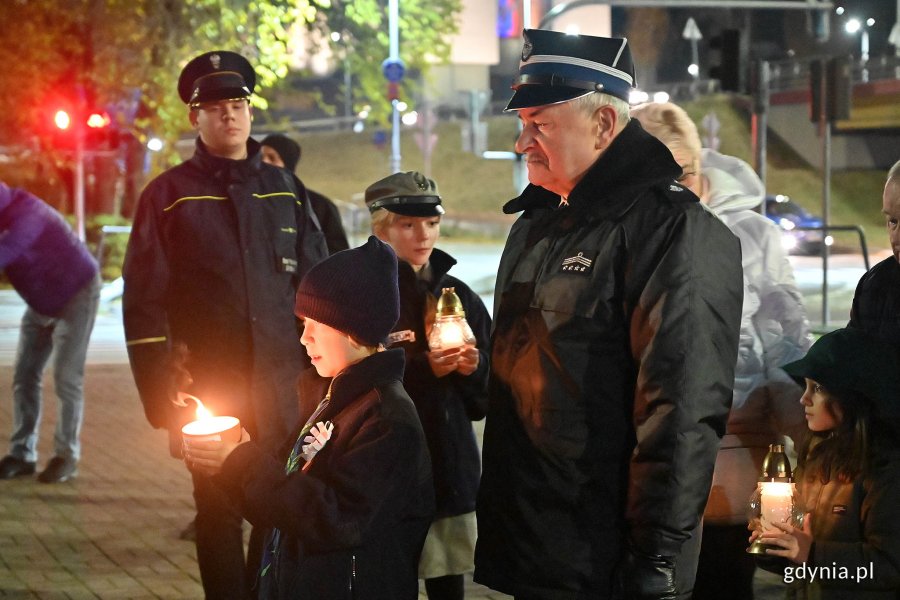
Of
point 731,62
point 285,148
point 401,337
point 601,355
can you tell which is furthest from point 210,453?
point 731,62

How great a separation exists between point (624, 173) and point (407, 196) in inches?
79.7

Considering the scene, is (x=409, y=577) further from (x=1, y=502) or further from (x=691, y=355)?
(x=1, y=502)

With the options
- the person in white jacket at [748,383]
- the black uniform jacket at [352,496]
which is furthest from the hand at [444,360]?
the black uniform jacket at [352,496]

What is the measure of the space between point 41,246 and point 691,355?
6.67m

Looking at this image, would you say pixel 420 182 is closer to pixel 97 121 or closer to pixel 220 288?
pixel 220 288

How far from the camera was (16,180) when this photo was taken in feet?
110

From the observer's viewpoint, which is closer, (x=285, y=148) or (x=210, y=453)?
(x=210, y=453)

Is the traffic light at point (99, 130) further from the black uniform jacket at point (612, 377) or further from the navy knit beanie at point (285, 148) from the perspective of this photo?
the black uniform jacket at point (612, 377)

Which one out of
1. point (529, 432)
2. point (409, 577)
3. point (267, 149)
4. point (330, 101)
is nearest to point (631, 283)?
point (529, 432)

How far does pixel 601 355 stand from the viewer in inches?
124

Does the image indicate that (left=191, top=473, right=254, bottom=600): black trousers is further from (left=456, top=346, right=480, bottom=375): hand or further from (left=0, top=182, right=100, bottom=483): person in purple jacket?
(left=0, top=182, right=100, bottom=483): person in purple jacket

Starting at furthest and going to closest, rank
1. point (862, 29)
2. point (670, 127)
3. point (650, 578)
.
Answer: point (862, 29) < point (670, 127) < point (650, 578)

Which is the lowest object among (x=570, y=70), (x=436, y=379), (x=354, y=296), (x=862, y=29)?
(x=436, y=379)

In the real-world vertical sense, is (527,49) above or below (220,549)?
above
